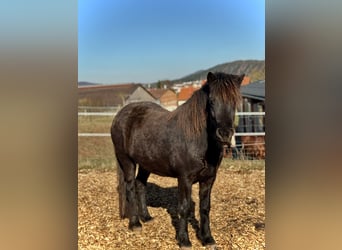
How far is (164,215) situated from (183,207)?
792mm

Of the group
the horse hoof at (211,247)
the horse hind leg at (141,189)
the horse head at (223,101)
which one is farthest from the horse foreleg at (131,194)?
the horse head at (223,101)

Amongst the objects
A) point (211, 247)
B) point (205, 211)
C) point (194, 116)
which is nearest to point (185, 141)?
point (194, 116)

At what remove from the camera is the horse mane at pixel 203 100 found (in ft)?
6.01

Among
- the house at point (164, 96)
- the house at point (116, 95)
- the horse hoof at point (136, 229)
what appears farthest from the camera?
the house at point (164, 96)

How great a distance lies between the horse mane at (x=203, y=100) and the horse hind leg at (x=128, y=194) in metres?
0.70

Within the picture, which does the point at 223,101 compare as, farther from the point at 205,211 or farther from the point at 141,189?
the point at 141,189

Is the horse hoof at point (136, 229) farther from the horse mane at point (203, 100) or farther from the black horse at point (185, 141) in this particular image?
the horse mane at point (203, 100)

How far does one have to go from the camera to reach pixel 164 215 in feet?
9.78
